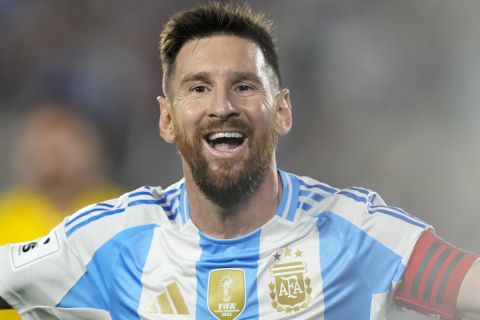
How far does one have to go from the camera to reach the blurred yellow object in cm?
425

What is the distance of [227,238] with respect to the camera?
234cm

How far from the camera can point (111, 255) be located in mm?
2365

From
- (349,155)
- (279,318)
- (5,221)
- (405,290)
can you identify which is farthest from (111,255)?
(349,155)

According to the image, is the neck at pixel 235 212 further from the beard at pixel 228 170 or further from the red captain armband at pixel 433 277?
the red captain armband at pixel 433 277

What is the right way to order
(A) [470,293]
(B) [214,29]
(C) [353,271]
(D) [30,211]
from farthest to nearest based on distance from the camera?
(D) [30,211] → (B) [214,29] → (C) [353,271] → (A) [470,293]

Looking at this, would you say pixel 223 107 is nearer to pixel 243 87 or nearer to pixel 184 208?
pixel 243 87

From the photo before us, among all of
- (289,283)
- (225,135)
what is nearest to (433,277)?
(289,283)

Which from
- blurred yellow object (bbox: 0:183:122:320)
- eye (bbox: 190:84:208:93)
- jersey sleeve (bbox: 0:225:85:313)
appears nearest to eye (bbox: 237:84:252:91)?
eye (bbox: 190:84:208:93)

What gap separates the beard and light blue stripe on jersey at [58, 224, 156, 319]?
294mm

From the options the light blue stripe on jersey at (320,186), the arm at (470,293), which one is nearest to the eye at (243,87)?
the light blue stripe on jersey at (320,186)

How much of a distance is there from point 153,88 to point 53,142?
812 mm

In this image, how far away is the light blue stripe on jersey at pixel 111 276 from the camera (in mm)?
2340

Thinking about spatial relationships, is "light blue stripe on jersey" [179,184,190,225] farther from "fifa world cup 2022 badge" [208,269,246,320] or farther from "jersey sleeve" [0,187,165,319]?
"fifa world cup 2022 badge" [208,269,246,320]

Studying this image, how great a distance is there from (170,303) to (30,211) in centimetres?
244
